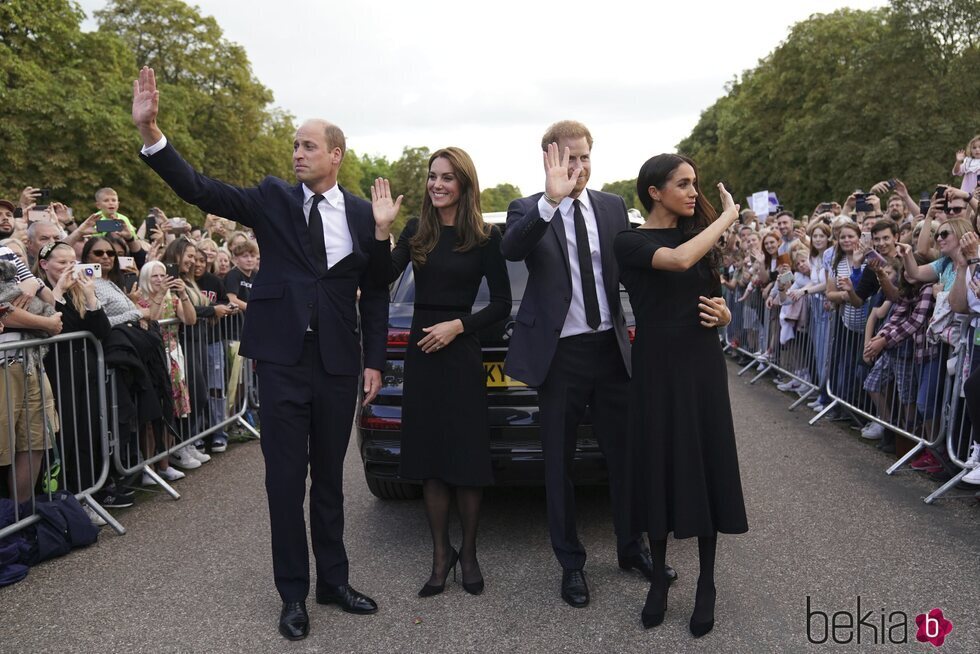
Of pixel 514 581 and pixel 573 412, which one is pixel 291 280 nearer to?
pixel 573 412

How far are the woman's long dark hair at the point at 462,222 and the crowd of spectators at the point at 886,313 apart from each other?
1.19m

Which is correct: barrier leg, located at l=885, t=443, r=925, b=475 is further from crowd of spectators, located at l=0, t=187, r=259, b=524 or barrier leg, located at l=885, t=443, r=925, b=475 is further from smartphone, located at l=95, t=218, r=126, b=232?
smartphone, located at l=95, t=218, r=126, b=232

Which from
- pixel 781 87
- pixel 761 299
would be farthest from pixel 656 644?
pixel 781 87

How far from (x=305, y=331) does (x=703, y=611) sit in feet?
7.03

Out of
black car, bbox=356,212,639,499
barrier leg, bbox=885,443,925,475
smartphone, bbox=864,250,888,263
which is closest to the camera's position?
black car, bbox=356,212,639,499

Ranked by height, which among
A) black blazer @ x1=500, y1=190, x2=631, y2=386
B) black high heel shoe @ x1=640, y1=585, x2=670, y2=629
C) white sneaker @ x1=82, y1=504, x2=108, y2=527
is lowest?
white sneaker @ x1=82, y1=504, x2=108, y2=527

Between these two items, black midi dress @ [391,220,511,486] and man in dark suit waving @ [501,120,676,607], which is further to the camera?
black midi dress @ [391,220,511,486]

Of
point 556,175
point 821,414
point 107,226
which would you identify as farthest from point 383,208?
point 821,414

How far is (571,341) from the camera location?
4254 mm

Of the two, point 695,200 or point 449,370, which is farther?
point 449,370

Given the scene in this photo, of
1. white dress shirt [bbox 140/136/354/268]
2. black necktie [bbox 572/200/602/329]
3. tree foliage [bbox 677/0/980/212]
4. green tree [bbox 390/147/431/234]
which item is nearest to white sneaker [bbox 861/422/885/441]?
black necktie [bbox 572/200/602/329]

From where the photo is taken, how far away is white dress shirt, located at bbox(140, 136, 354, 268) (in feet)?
13.4

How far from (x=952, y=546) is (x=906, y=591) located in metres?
0.89

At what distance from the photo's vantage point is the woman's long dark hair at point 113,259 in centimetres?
641
